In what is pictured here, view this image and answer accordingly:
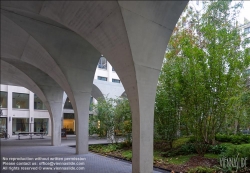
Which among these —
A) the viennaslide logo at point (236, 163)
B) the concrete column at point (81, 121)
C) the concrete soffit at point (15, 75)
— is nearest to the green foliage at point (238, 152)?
the viennaslide logo at point (236, 163)

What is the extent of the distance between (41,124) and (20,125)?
2.79m

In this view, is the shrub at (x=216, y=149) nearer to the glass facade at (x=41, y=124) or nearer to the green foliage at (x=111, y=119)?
the green foliage at (x=111, y=119)

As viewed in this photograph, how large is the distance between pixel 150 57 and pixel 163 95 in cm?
539

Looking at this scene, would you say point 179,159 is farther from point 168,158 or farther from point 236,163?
point 236,163

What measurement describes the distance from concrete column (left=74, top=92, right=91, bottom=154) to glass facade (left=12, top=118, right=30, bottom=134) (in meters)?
20.5

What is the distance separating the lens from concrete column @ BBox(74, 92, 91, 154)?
12.0 metres

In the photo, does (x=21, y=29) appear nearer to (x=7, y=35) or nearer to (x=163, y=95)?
(x=7, y=35)

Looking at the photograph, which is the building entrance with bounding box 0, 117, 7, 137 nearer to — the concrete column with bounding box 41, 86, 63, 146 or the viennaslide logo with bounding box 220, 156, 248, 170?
the concrete column with bounding box 41, 86, 63, 146

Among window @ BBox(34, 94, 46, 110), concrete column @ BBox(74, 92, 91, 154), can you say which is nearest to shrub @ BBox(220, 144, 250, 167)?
concrete column @ BBox(74, 92, 91, 154)

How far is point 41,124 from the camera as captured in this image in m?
31.8

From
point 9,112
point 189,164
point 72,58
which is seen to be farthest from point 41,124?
point 189,164

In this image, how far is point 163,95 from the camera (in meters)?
12.3

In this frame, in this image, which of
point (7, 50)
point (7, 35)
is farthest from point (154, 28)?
point (7, 50)

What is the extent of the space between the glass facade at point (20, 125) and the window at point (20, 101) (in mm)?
1689
